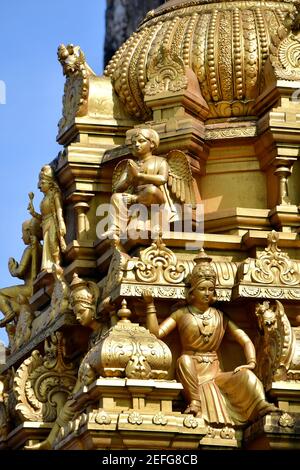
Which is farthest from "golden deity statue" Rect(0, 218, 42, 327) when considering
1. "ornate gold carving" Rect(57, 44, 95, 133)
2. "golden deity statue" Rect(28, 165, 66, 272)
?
"ornate gold carving" Rect(57, 44, 95, 133)

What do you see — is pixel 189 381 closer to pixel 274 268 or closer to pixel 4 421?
pixel 274 268

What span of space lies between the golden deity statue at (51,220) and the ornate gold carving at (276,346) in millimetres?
3682

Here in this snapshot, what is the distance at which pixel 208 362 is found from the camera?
26953mm

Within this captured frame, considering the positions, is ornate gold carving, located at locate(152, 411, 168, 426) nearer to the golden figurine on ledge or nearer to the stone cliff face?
the golden figurine on ledge

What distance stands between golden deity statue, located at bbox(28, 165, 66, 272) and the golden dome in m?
1.46

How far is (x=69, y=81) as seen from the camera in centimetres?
3055

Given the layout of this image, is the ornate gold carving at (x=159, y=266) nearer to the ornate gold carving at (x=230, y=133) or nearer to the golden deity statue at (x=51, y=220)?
the ornate gold carving at (x=230, y=133)

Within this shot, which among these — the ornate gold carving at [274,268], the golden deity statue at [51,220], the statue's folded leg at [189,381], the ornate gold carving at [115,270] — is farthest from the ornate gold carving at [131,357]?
the golden deity statue at [51,220]

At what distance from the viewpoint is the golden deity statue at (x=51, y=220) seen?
29688 millimetres

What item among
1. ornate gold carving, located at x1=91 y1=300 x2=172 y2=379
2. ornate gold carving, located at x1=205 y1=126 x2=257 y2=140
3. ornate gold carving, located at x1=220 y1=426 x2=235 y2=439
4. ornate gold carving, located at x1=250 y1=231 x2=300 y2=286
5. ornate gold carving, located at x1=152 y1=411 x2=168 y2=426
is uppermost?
ornate gold carving, located at x1=205 y1=126 x2=257 y2=140

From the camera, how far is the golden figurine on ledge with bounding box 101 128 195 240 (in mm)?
27688

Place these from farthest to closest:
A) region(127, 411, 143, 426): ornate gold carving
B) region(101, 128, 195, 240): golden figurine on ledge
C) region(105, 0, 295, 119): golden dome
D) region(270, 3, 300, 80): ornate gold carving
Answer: region(105, 0, 295, 119): golden dome → region(270, 3, 300, 80): ornate gold carving → region(101, 128, 195, 240): golden figurine on ledge → region(127, 411, 143, 426): ornate gold carving
